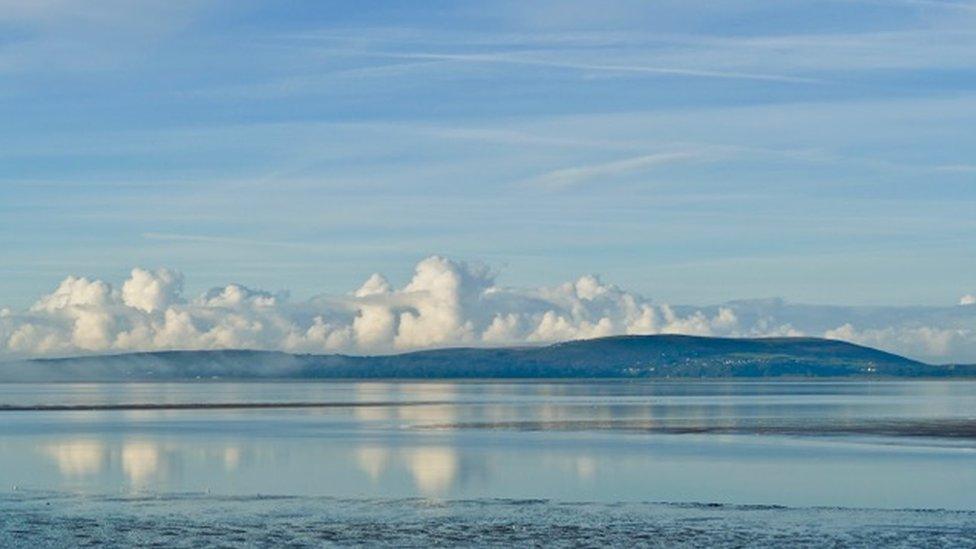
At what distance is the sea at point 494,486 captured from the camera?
4478 centimetres

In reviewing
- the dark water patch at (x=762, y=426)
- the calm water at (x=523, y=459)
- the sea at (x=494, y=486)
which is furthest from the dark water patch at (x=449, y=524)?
the dark water patch at (x=762, y=426)

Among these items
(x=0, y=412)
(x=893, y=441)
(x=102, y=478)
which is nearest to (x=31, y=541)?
(x=102, y=478)

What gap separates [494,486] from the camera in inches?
2371

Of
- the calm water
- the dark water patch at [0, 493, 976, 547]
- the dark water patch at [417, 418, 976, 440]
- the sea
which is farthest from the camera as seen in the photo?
the dark water patch at [417, 418, 976, 440]

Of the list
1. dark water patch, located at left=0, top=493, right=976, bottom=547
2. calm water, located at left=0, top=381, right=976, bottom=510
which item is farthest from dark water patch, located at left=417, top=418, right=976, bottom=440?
dark water patch, located at left=0, top=493, right=976, bottom=547

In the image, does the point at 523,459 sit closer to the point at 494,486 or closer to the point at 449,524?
the point at 494,486

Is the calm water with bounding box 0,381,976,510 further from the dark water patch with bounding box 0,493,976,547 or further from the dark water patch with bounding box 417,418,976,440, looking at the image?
the dark water patch with bounding box 0,493,976,547

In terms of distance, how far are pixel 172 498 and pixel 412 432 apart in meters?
50.6

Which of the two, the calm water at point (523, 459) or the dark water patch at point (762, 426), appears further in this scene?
the dark water patch at point (762, 426)

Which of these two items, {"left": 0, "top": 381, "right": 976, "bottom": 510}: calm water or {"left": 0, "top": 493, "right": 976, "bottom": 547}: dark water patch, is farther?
{"left": 0, "top": 381, "right": 976, "bottom": 510}: calm water

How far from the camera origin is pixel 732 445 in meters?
85.4

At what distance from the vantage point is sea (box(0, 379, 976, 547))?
44.8m

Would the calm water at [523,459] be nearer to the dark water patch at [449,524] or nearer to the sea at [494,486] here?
the sea at [494,486]

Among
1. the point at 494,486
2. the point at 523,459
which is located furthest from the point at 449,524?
the point at 523,459
